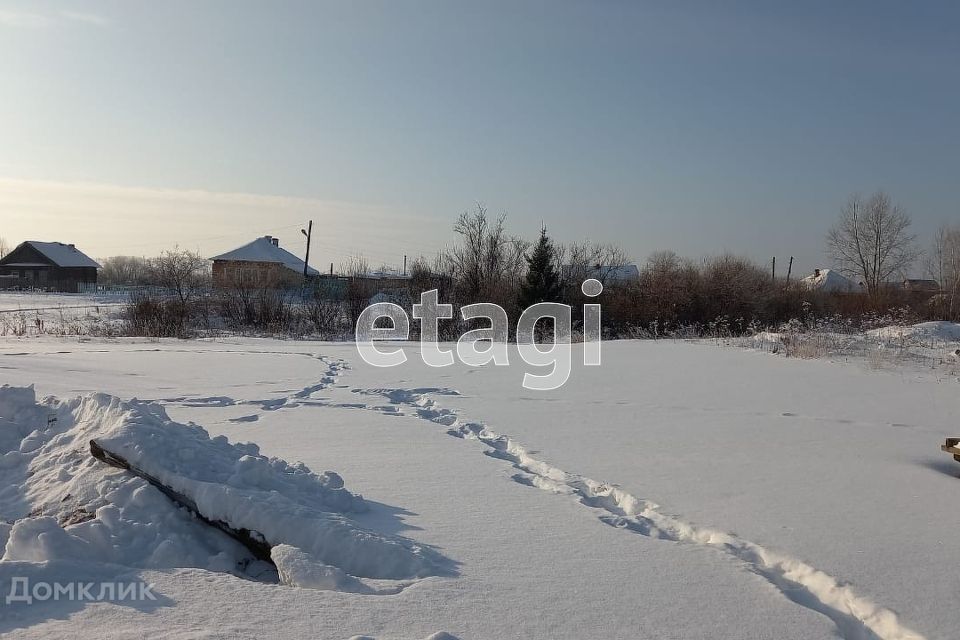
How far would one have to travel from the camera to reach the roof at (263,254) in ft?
161

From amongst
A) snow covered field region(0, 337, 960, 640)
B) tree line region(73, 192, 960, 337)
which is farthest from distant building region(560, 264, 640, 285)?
snow covered field region(0, 337, 960, 640)

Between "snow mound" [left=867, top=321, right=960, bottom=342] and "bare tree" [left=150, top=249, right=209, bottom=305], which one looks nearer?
"snow mound" [left=867, top=321, right=960, bottom=342]

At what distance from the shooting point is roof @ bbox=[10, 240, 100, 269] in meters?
51.5

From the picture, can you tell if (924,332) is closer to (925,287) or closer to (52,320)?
(925,287)

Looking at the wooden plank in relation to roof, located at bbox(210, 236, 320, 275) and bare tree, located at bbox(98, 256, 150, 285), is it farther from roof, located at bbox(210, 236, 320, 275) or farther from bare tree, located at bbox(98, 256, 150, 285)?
bare tree, located at bbox(98, 256, 150, 285)

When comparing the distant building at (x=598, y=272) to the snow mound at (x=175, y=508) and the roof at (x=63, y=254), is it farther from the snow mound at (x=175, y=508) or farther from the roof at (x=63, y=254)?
the roof at (x=63, y=254)

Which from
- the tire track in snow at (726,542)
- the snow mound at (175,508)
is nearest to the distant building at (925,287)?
the tire track in snow at (726,542)

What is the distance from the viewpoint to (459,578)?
9.27ft

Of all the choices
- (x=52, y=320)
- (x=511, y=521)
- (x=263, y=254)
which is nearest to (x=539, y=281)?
(x=52, y=320)

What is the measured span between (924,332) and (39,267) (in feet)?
191

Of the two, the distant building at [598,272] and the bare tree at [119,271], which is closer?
the distant building at [598,272]

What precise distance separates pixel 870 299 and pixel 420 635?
27.3m

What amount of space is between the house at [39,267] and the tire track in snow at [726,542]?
179 feet

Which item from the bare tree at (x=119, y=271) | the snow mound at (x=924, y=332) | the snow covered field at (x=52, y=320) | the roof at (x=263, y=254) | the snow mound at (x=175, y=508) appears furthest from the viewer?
the bare tree at (x=119, y=271)
